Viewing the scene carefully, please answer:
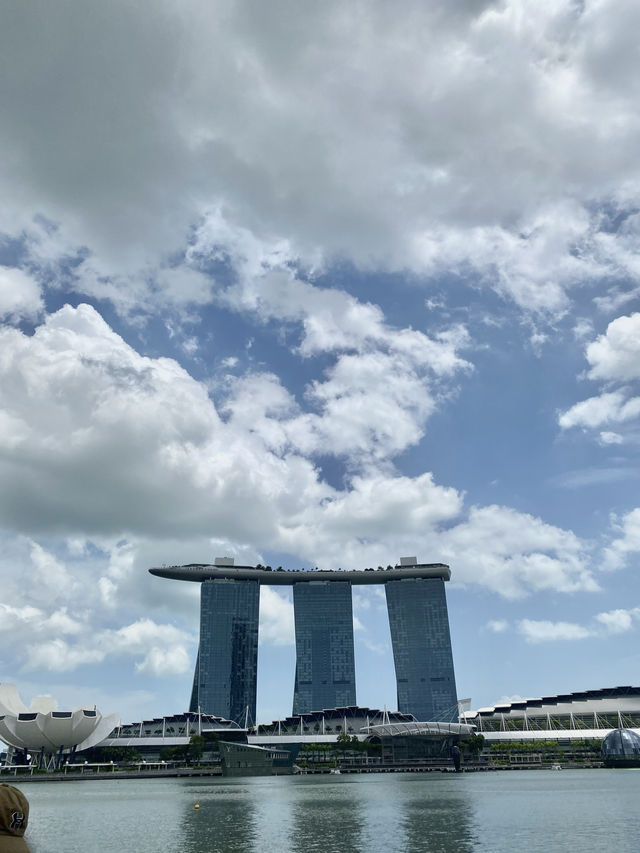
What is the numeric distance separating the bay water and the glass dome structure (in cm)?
7012

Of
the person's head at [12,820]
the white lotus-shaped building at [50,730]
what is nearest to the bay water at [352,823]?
the person's head at [12,820]

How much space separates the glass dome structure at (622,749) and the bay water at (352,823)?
230ft

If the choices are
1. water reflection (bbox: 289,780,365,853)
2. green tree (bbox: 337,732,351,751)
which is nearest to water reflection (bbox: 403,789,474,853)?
water reflection (bbox: 289,780,365,853)

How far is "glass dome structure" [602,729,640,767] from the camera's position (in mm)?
148000

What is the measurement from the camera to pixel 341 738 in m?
198

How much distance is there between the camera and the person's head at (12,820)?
621cm

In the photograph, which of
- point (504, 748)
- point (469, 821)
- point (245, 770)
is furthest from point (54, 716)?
point (469, 821)

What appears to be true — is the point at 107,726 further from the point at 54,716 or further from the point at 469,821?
the point at 469,821

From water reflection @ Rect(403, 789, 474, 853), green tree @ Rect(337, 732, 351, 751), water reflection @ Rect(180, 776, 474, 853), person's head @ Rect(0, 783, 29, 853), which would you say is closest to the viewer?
person's head @ Rect(0, 783, 29, 853)

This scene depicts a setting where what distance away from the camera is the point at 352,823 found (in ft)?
184

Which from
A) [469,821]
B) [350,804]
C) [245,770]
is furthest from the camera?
[245,770]

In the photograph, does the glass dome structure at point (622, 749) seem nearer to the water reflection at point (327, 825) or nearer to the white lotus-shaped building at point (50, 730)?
the water reflection at point (327, 825)

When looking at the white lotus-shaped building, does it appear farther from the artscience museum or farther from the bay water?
the bay water

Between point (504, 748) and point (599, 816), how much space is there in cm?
13881
